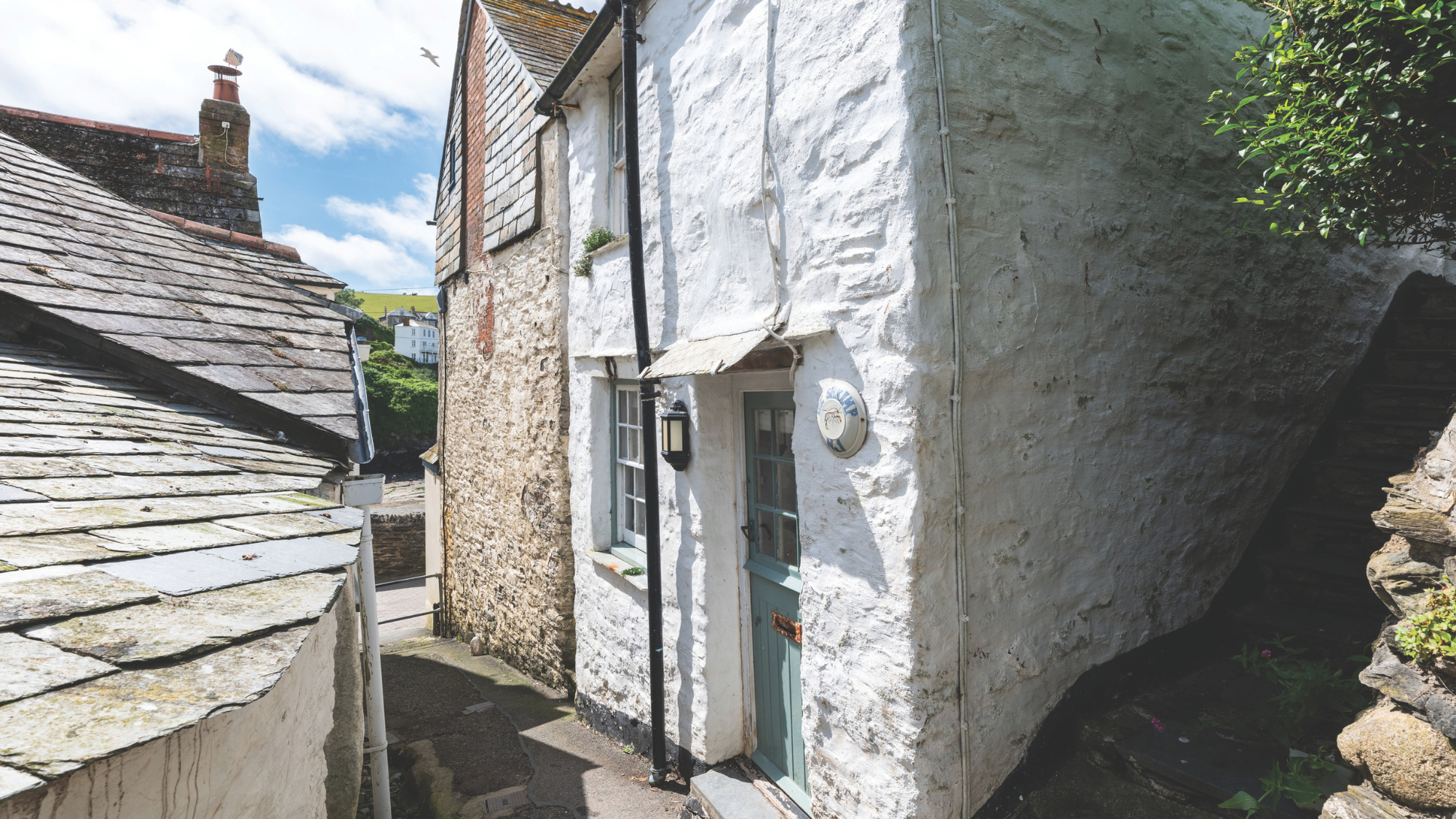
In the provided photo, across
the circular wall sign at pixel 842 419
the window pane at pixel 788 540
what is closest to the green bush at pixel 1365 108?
the circular wall sign at pixel 842 419

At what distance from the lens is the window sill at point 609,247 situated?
18.6 feet

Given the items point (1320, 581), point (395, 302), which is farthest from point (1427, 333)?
point (395, 302)

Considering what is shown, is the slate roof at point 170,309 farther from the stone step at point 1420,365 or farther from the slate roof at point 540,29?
the stone step at point 1420,365

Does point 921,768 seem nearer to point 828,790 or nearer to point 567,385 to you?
point 828,790

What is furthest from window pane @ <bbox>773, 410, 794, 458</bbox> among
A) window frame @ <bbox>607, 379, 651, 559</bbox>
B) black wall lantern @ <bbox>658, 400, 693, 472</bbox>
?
window frame @ <bbox>607, 379, 651, 559</bbox>

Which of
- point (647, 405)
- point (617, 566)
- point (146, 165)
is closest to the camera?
point (647, 405)

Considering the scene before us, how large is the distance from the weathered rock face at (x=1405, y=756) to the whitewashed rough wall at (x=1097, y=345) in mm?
1288

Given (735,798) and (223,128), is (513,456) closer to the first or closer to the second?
(735,798)

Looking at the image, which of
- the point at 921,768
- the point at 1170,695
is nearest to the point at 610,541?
the point at 921,768

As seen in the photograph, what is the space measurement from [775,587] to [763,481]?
0.71 metres

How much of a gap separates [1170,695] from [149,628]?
4.47 metres

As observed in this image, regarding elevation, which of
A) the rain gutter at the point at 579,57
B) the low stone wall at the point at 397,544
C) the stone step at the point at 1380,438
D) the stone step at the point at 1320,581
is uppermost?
the rain gutter at the point at 579,57

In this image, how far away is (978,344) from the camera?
3246mm

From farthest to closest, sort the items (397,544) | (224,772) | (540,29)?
(397,544), (540,29), (224,772)
